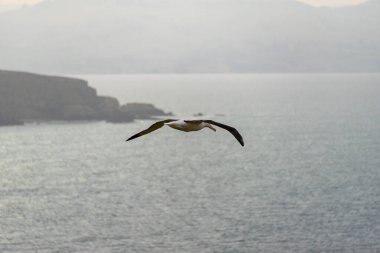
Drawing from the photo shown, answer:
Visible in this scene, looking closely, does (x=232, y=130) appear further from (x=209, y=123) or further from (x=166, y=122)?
(x=166, y=122)

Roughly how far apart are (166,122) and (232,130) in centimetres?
180

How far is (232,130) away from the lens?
17.7 m

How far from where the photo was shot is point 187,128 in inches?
671

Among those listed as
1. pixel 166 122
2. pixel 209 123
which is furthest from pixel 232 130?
pixel 166 122

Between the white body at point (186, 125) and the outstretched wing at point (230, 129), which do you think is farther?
the outstretched wing at point (230, 129)

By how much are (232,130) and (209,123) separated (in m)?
0.69

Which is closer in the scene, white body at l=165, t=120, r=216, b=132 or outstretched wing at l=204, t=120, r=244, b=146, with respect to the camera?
white body at l=165, t=120, r=216, b=132

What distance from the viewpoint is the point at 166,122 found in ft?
55.1

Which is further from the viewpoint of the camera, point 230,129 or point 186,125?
point 230,129

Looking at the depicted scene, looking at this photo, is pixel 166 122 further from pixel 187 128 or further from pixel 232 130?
pixel 232 130

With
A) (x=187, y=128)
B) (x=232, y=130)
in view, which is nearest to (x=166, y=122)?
(x=187, y=128)

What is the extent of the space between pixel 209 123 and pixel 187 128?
596 mm

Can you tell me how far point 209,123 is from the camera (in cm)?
1731
